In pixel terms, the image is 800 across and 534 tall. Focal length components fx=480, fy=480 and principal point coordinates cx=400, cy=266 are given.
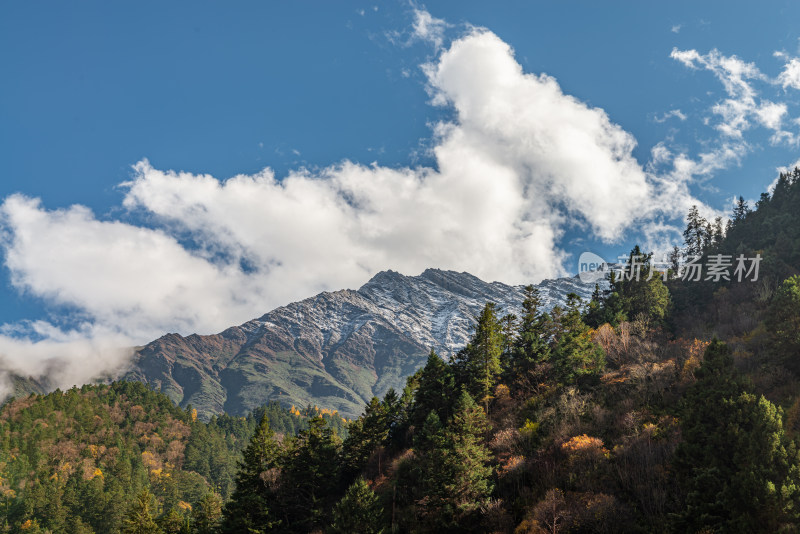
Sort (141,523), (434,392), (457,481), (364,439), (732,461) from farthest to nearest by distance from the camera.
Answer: (364,439) < (434,392) < (141,523) < (457,481) < (732,461)

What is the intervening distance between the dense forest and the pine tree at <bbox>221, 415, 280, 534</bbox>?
8.6 inches

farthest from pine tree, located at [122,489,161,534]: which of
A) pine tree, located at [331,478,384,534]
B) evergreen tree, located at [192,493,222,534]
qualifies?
pine tree, located at [331,478,384,534]

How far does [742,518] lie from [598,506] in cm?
747

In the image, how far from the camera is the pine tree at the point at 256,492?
163 feet

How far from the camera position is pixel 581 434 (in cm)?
4031

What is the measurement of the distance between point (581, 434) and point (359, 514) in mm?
19604

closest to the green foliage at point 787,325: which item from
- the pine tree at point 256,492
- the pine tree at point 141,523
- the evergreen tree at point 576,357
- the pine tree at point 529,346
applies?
→ the evergreen tree at point 576,357

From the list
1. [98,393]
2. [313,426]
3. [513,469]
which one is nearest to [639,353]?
[513,469]

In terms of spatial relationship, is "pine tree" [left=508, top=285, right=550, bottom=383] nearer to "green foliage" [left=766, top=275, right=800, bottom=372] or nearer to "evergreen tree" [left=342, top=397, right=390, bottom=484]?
"evergreen tree" [left=342, top=397, right=390, bottom=484]

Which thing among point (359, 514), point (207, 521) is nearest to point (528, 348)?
point (359, 514)

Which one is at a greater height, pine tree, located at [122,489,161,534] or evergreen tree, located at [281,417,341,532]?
evergreen tree, located at [281,417,341,532]

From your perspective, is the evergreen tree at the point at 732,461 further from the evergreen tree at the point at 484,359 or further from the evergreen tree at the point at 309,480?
the evergreen tree at the point at 309,480

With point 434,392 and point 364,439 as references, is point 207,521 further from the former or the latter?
point 434,392

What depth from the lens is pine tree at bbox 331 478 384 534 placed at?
3881 centimetres
